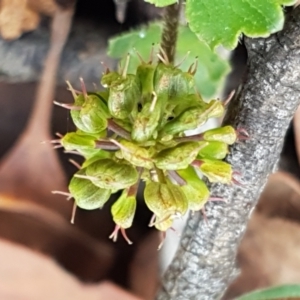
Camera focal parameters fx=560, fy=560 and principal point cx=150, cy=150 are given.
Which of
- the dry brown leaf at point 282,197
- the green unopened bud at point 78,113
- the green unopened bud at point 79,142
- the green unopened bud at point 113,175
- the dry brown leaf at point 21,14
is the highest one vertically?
the dry brown leaf at point 21,14

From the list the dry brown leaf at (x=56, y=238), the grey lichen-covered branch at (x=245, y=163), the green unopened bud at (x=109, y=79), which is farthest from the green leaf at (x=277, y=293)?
the green unopened bud at (x=109, y=79)

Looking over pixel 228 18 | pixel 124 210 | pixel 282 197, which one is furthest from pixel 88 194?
pixel 282 197

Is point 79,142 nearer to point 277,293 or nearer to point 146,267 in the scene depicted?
point 277,293

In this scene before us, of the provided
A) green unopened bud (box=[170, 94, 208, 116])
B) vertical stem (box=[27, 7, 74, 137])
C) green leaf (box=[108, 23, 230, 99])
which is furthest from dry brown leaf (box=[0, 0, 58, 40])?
green unopened bud (box=[170, 94, 208, 116])

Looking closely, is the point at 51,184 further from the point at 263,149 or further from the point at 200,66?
the point at 263,149

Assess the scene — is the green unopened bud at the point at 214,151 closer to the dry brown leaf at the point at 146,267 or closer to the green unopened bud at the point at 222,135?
the green unopened bud at the point at 222,135
